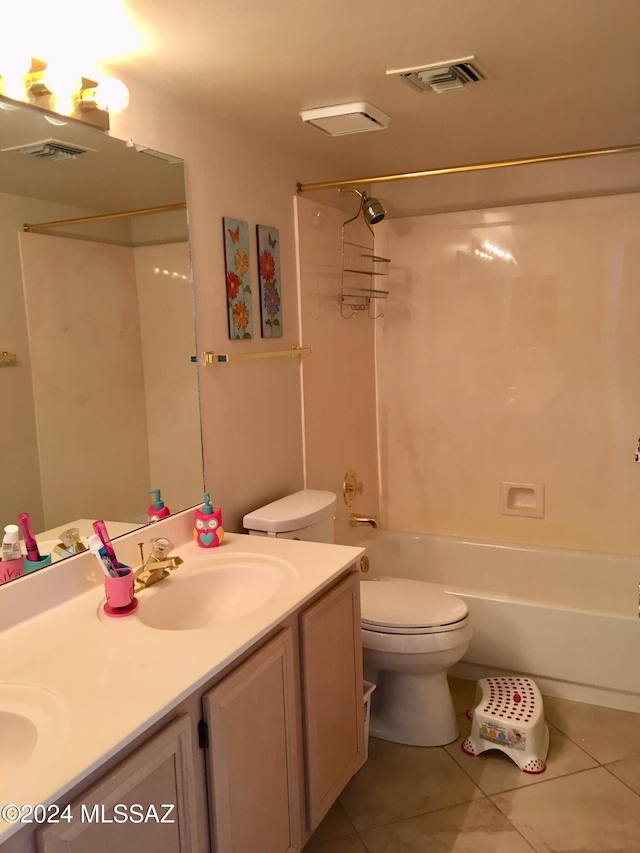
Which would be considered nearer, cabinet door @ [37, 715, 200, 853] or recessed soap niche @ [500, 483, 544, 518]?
cabinet door @ [37, 715, 200, 853]

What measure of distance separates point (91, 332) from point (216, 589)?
776 millimetres

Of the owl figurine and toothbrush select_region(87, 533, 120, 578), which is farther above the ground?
toothbrush select_region(87, 533, 120, 578)

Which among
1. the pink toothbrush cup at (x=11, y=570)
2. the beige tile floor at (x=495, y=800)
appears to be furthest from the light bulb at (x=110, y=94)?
the beige tile floor at (x=495, y=800)

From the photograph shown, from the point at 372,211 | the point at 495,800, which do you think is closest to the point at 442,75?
the point at 372,211

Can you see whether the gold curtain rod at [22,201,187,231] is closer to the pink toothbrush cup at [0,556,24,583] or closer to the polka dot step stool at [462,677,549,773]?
the pink toothbrush cup at [0,556,24,583]

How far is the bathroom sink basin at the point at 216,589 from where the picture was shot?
5.74 feet

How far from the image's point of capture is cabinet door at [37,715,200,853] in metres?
1.02

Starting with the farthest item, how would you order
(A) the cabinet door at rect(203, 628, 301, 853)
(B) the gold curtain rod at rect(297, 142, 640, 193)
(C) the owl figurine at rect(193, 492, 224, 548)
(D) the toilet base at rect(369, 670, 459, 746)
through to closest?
1. (D) the toilet base at rect(369, 670, 459, 746)
2. (B) the gold curtain rod at rect(297, 142, 640, 193)
3. (C) the owl figurine at rect(193, 492, 224, 548)
4. (A) the cabinet door at rect(203, 628, 301, 853)

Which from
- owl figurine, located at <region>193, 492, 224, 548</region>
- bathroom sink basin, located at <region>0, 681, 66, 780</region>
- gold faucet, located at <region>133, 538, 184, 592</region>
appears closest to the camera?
bathroom sink basin, located at <region>0, 681, 66, 780</region>

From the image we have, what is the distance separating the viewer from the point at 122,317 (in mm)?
1871

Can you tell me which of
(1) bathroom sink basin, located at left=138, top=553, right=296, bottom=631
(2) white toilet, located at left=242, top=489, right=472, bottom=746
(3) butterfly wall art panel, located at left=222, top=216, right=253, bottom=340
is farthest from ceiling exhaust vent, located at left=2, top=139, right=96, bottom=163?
(2) white toilet, located at left=242, top=489, right=472, bottom=746

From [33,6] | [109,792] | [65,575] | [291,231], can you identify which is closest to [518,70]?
[291,231]

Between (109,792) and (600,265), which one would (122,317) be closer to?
(109,792)

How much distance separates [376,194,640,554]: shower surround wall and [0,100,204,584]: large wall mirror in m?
1.61
